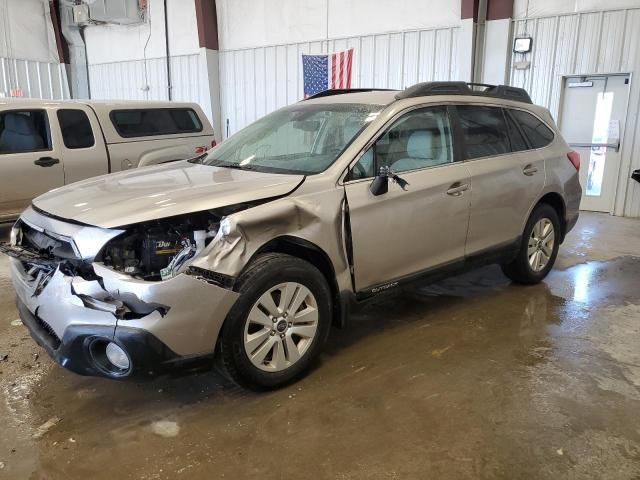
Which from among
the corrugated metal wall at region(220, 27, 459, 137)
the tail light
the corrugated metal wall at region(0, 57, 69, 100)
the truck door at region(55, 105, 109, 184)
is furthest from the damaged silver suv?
the corrugated metal wall at region(0, 57, 69, 100)

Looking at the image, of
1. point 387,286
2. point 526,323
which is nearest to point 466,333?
point 526,323

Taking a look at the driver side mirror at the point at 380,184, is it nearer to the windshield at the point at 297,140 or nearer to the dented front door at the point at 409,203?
the dented front door at the point at 409,203

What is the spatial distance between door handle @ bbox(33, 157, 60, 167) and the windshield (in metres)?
3.15

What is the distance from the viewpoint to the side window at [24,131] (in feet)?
19.6

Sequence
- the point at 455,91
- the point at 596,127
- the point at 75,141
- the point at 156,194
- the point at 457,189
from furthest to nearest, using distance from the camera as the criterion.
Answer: the point at 596,127
the point at 75,141
the point at 455,91
the point at 457,189
the point at 156,194

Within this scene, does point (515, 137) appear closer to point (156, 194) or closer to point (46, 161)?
point (156, 194)

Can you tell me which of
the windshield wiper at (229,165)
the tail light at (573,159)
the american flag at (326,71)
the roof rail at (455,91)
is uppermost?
the american flag at (326,71)

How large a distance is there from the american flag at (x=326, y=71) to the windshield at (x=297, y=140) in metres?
6.63

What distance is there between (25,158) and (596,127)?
8.18 m

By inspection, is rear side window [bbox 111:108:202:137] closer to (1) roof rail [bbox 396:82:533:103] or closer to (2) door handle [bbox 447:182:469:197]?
(1) roof rail [bbox 396:82:533:103]

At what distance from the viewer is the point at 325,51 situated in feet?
34.5

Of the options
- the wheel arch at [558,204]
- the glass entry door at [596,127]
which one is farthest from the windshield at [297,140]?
the glass entry door at [596,127]

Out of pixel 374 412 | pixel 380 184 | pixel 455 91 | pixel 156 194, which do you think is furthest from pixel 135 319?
pixel 455 91

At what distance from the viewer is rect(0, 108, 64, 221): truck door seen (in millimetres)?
5949
